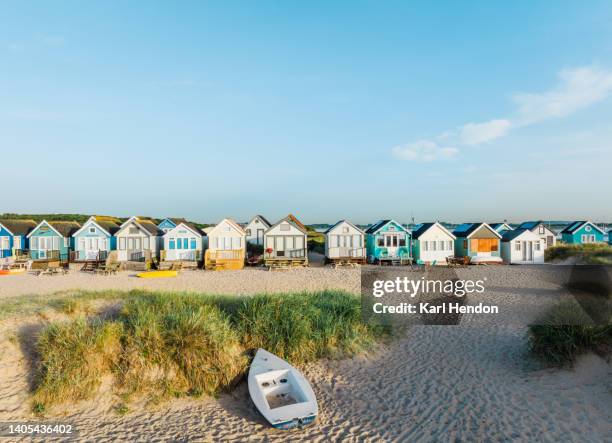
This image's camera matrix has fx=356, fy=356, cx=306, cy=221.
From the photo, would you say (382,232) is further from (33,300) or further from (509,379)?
(33,300)

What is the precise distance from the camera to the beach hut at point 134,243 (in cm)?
3123

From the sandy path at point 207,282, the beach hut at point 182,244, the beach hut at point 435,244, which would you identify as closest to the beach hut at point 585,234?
the beach hut at point 435,244

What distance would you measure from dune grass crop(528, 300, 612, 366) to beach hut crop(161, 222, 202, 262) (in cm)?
2632

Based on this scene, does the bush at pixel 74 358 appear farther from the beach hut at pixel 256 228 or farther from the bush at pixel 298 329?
the beach hut at pixel 256 228

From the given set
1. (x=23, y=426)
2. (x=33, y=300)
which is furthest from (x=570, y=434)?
(x=33, y=300)

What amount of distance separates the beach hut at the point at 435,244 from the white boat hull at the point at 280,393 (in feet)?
81.0

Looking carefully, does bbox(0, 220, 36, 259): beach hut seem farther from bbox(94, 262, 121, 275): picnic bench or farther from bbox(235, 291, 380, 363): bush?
bbox(235, 291, 380, 363): bush

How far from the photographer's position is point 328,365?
11.2m

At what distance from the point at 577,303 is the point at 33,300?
62.7ft

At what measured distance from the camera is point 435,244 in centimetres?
3278

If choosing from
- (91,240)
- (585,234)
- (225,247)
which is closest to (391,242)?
(225,247)

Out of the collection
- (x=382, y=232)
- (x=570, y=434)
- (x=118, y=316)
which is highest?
(x=382, y=232)

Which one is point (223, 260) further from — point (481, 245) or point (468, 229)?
point (481, 245)

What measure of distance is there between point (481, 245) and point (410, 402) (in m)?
27.8
